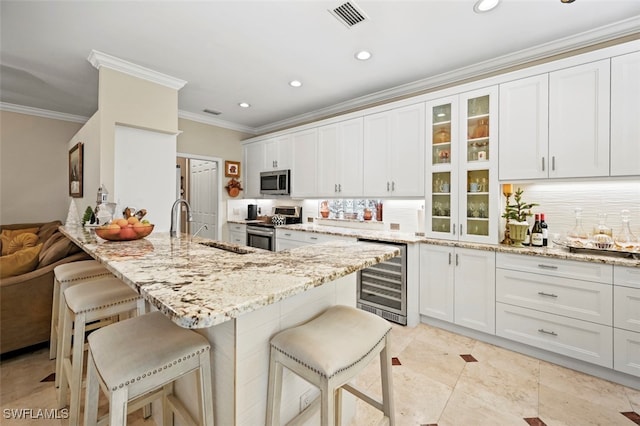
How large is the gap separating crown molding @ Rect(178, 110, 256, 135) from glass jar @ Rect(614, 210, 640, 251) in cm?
519

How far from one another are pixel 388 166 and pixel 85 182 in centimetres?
367

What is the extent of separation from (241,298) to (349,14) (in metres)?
2.25

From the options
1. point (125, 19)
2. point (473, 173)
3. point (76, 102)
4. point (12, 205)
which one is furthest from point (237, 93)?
point (12, 205)

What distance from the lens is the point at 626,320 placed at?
198cm

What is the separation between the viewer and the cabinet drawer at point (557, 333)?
207cm

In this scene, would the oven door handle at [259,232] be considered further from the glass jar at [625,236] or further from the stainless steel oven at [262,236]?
the glass jar at [625,236]

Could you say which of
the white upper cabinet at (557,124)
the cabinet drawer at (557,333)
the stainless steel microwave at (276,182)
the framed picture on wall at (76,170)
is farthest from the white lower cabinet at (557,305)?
the framed picture on wall at (76,170)

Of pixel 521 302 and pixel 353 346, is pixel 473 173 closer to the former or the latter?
pixel 521 302

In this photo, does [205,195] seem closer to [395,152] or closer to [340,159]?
[340,159]

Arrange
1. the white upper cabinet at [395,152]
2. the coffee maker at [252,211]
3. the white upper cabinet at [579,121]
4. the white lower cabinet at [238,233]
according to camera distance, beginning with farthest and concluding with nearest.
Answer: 1. the coffee maker at [252,211]
2. the white lower cabinet at [238,233]
3. the white upper cabinet at [395,152]
4. the white upper cabinet at [579,121]

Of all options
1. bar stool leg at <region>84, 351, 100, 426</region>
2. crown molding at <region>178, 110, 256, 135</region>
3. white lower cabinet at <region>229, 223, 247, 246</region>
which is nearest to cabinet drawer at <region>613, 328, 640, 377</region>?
bar stool leg at <region>84, 351, 100, 426</region>

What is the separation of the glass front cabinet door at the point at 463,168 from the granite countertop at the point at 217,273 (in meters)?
1.63

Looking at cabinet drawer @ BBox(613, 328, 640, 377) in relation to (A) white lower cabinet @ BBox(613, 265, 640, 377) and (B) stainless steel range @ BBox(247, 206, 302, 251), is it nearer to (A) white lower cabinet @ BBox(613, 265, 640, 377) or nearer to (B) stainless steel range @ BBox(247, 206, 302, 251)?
(A) white lower cabinet @ BBox(613, 265, 640, 377)

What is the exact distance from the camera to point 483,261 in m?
2.60
